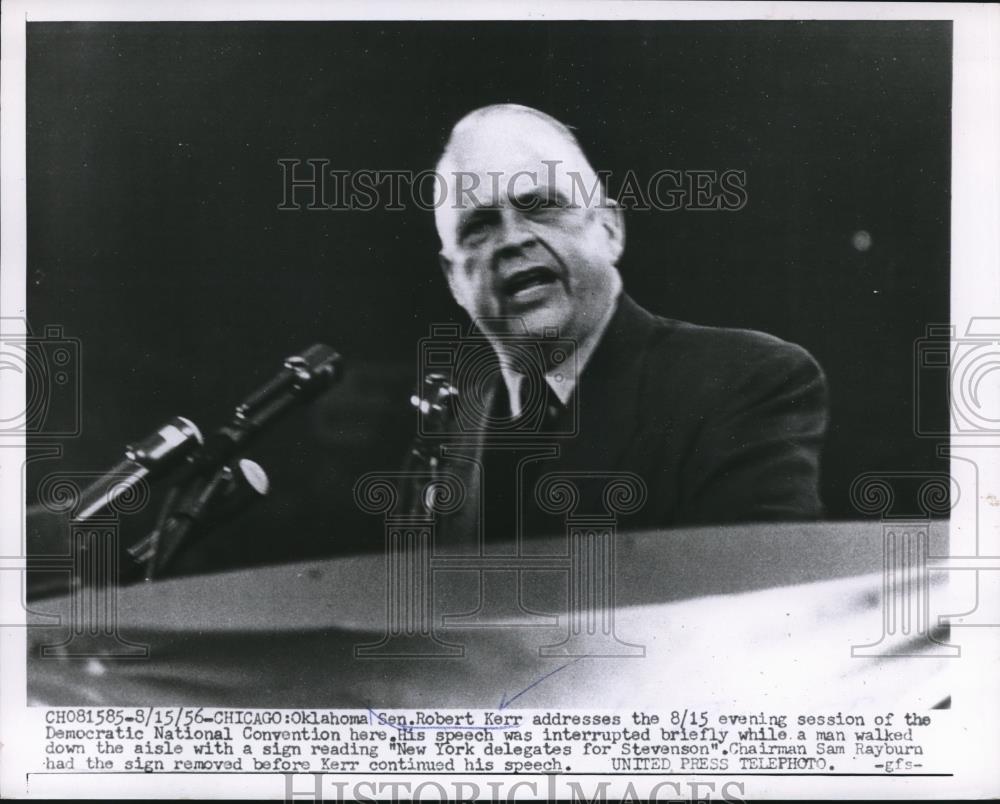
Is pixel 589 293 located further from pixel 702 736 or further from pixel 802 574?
pixel 702 736

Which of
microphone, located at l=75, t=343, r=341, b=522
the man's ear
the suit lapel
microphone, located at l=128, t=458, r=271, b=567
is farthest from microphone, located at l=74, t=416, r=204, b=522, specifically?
the man's ear

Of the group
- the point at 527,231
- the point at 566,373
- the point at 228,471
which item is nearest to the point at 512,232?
the point at 527,231

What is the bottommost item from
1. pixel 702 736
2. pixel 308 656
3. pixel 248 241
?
pixel 702 736

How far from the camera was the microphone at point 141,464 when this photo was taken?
7.89ft

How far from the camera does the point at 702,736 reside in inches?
93.7

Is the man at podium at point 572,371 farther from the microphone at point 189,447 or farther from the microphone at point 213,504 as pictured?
the microphone at point 213,504

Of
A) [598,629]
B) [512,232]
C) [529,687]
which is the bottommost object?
[529,687]

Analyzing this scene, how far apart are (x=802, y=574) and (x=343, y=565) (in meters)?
1.28

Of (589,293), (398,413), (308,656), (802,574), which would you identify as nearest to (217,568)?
(308,656)

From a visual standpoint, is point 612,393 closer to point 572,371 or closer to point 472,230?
point 572,371

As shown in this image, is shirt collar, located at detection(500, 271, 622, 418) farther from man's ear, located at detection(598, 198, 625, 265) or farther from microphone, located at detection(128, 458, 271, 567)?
microphone, located at detection(128, 458, 271, 567)

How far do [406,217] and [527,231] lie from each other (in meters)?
0.34

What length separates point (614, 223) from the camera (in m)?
2.41

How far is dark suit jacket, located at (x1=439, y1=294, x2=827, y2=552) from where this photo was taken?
2.37 m
